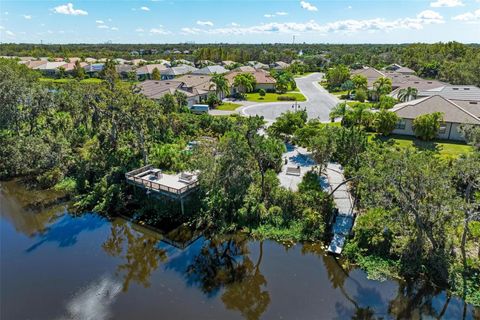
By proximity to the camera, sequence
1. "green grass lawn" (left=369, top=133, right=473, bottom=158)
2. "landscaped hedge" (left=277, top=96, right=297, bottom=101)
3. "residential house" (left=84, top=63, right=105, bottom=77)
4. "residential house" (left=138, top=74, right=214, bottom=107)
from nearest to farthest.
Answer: "green grass lawn" (left=369, top=133, right=473, bottom=158) → "residential house" (left=138, top=74, right=214, bottom=107) → "landscaped hedge" (left=277, top=96, right=297, bottom=101) → "residential house" (left=84, top=63, right=105, bottom=77)

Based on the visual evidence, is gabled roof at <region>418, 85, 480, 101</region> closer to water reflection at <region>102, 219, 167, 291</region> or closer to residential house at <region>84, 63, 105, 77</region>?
water reflection at <region>102, 219, 167, 291</region>

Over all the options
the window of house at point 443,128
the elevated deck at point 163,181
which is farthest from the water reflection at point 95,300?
the window of house at point 443,128

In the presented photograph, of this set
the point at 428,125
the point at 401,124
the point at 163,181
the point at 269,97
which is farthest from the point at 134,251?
the point at 269,97

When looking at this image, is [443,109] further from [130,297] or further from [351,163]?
[130,297]

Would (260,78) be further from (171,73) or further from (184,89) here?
(171,73)

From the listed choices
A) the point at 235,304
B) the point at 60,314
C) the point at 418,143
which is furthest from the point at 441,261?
the point at 418,143

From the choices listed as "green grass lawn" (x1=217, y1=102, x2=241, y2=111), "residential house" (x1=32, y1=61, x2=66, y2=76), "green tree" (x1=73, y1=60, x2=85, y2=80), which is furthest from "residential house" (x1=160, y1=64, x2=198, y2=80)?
"green grass lawn" (x1=217, y1=102, x2=241, y2=111)
